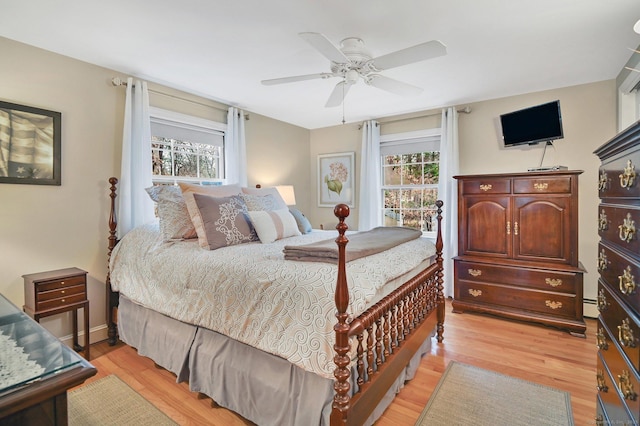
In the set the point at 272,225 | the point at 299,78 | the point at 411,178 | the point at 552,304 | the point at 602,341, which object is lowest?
the point at 552,304

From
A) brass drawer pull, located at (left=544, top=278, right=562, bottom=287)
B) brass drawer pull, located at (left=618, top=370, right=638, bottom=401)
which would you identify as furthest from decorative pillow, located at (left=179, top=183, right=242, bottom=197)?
brass drawer pull, located at (left=544, top=278, right=562, bottom=287)

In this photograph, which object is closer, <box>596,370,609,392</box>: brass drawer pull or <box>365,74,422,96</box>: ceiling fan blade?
<box>596,370,609,392</box>: brass drawer pull

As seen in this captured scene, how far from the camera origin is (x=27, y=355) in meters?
0.86

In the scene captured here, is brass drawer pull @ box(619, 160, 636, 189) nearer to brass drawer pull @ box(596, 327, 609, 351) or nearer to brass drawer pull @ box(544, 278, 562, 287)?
brass drawer pull @ box(596, 327, 609, 351)

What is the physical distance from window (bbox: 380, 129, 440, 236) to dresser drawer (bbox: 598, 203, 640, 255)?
10.3ft

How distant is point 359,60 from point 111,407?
9.17 feet

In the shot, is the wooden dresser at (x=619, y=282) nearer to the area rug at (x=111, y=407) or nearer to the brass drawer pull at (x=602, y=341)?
the brass drawer pull at (x=602, y=341)

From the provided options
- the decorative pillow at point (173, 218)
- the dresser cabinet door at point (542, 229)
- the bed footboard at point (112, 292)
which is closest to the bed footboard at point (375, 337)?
the dresser cabinet door at point (542, 229)

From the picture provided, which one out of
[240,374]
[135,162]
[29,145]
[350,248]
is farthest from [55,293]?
[350,248]

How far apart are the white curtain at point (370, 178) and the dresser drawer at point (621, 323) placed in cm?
336

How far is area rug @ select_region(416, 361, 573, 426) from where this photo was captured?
5.90 feet

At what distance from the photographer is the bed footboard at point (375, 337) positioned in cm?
136

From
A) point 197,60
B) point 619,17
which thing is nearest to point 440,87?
point 619,17

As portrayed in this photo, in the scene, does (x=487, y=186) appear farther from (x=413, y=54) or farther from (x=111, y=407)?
(x=111, y=407)
